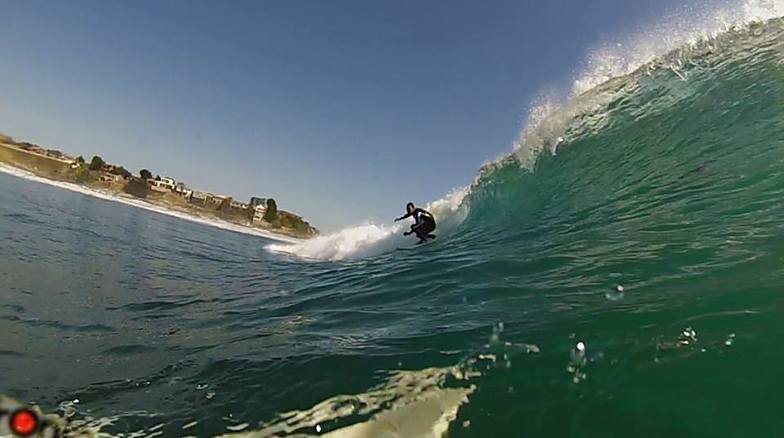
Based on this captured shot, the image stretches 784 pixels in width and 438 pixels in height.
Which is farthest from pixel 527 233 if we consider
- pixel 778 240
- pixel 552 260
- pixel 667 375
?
pixel 667 375

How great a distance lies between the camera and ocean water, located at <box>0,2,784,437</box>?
3594 millimetres

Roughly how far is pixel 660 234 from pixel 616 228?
4.42 feet

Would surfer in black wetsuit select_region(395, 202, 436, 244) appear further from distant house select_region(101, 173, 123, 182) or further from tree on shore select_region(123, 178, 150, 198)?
distant house select_region(101, 173, 123, 182)

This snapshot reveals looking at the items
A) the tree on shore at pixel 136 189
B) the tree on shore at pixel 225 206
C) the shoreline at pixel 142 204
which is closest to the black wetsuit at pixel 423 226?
the shoreline at pixel 142 204

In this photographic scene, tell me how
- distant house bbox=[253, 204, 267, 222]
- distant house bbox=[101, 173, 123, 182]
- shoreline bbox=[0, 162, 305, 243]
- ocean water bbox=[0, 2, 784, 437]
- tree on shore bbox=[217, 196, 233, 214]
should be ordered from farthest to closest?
1. distant house bbox=[253, 204, 267, 222]
2. tree on shore bbox=[217, 196, 233, 214]
3. distant house bbox=[101, 173, 123, 182]
4. shoreline bbox=[0, 162, 305, 243]
5. ocean water bbox=[0, 2, 784, 437]

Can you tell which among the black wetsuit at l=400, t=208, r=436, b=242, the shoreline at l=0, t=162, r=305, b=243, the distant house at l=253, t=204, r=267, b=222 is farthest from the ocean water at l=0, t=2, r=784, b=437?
the distant house at l=253, t=204, r=267, b=222

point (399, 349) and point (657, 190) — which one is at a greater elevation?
point (657, 190)

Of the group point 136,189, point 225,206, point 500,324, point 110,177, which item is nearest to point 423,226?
point 500,324

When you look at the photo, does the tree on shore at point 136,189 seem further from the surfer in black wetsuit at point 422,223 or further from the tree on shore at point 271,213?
the surfer in black wetsuit at point 422,223

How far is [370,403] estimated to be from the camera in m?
3.93

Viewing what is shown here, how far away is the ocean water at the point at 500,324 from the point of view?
11.8ft

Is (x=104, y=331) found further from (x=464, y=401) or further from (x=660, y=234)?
Answer: (x=660, y=234)

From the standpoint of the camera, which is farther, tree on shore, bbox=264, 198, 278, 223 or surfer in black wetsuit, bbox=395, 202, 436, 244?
tree on shore, bbox=264, 198, 278, 223

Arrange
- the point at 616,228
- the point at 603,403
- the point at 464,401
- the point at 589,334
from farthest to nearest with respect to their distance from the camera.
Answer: the point at 616,228 → the point at 589,334 → the point at 464,401 → the point at 603,403
